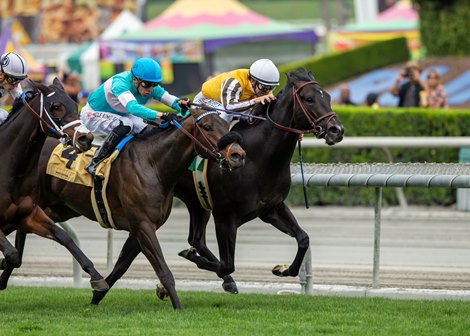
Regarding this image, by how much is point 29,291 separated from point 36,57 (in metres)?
32.7

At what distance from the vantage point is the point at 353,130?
638 inches

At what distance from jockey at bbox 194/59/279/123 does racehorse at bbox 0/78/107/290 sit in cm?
116

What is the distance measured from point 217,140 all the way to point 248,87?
42.2 inches

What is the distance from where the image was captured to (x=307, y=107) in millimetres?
9008

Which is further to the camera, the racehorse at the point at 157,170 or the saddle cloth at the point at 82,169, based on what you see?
the saddle cloth at the point at 82,169

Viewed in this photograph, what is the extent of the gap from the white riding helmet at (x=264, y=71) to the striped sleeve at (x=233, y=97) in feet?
0.51

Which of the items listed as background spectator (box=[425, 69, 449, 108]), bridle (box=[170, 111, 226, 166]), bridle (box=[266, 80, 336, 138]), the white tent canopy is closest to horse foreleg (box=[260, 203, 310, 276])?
bridle (box=[266, 80, 336, 138])

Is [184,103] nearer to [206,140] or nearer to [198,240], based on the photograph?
[206,140]

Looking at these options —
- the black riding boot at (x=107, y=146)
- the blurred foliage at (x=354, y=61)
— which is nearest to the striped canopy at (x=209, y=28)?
the blurred foliage at (x=354, y=61)

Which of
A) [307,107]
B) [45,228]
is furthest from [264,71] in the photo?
[45,228]

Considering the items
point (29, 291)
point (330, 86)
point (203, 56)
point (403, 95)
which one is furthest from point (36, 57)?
point (29, 291)

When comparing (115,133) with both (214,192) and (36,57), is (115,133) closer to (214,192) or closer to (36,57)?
(214,192)

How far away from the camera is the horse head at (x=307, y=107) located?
8875 mm

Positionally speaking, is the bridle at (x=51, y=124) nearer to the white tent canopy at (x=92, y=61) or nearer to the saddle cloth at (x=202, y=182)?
the saddle cloth at (x=202, y=182)
